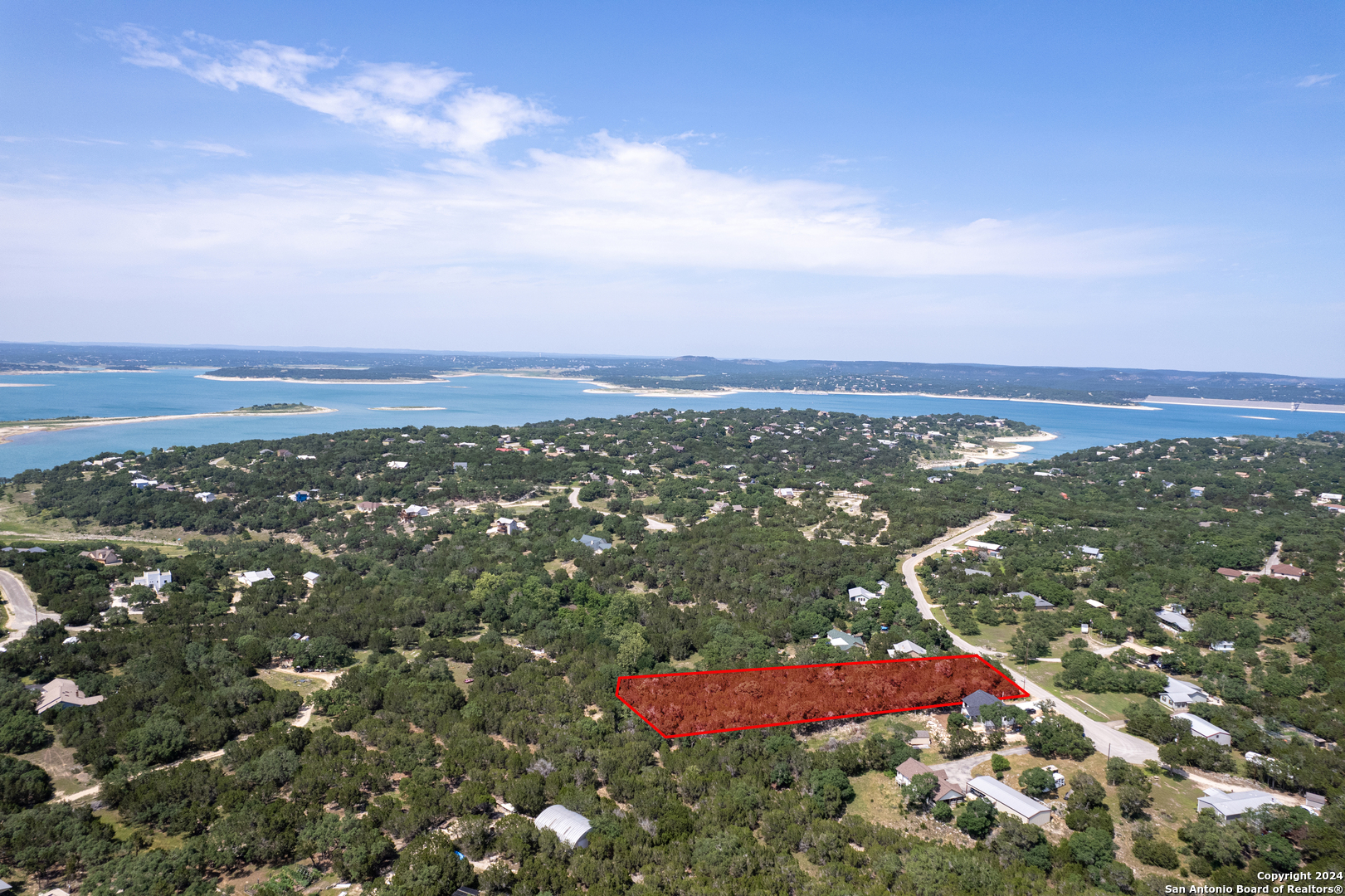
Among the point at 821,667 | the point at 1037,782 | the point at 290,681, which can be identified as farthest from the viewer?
the point at 821,667

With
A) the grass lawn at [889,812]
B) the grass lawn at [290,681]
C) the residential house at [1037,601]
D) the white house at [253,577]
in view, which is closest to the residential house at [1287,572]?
the residential house at [1037,601]

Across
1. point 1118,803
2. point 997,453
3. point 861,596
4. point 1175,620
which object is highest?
point 997,453

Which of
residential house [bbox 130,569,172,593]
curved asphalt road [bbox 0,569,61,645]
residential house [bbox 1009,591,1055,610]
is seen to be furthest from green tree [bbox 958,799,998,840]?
residential house [bbox 130,569,172,593]

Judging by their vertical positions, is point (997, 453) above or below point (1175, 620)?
above

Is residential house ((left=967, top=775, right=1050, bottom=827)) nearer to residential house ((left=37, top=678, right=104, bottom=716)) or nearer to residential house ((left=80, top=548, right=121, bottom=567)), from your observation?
residential house ((left=37, top=678, right=104, bottom=716))

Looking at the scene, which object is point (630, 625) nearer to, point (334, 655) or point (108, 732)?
point (334, 655)

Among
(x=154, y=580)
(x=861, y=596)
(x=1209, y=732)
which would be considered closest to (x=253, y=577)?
(x=154, y=580)

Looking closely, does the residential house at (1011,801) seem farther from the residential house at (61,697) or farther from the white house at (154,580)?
the white house at (154,580)

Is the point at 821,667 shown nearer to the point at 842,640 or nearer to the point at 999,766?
the point at 842,640
